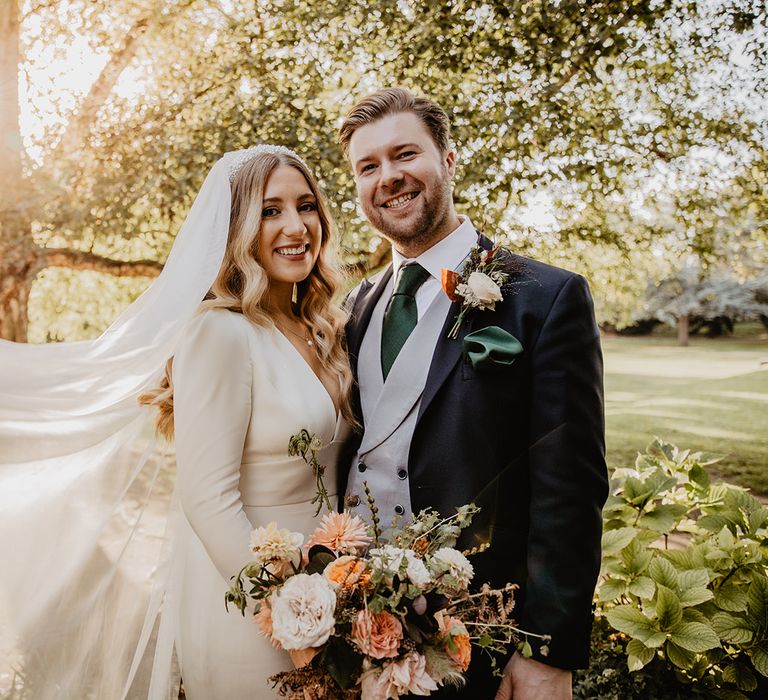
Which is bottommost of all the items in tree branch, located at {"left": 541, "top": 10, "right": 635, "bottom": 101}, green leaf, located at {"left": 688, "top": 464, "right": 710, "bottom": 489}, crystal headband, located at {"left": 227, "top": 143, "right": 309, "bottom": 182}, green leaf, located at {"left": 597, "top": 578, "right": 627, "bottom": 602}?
green leaf, located at {"left": 597, "top": 578, "right": 627, "bottom": 602}

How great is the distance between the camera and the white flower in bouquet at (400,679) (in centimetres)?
152

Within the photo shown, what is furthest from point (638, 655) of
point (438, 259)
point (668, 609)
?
point (438, 259)

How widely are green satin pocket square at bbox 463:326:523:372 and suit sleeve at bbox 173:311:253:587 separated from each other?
819 mm

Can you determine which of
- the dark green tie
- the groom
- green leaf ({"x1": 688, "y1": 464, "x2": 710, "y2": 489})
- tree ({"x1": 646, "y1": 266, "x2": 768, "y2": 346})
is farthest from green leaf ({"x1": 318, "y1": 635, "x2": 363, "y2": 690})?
tree ({"x1": 646, "y1": 266, "x2": 768, "y2": 346})

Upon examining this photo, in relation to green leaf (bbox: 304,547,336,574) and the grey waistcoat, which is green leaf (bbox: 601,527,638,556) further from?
green leaf (bbox: 304,547,336,574)

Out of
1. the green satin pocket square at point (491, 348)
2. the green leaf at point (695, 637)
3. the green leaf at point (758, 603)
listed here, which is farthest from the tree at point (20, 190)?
the green leaf at point (758, 603)

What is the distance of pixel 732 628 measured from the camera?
2771 mm

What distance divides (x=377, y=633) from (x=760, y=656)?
2.11 m

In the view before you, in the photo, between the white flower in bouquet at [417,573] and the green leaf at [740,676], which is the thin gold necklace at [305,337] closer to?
the white flower in bouquet at [417,573]

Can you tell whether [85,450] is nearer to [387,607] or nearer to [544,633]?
[387,607]

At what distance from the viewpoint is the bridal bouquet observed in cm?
153

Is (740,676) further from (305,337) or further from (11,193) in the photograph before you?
(11,193)

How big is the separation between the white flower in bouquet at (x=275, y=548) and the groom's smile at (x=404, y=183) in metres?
1.43

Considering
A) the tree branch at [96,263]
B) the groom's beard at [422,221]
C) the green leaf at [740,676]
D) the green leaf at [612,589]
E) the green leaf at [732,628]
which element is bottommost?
the green leaf at [740,676]
